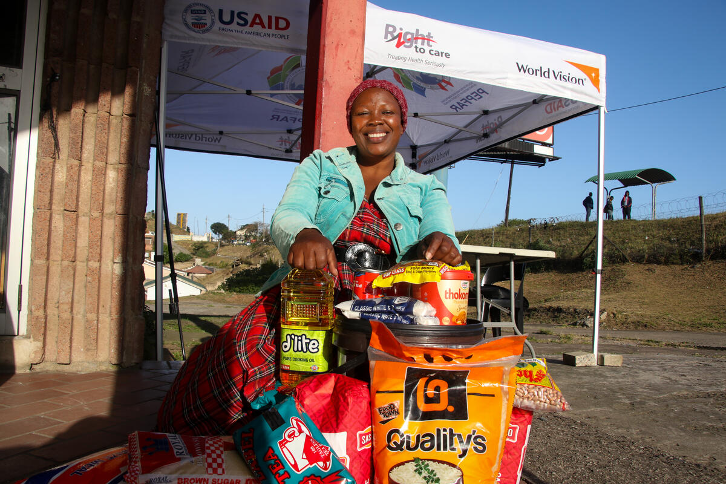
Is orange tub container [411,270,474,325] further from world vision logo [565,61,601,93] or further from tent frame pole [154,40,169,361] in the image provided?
world vision logo [565,61,601,93]

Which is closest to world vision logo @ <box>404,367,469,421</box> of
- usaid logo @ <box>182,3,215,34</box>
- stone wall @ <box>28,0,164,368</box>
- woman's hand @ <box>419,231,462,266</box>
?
woman's hand @ <box>419,231,462,266</box>

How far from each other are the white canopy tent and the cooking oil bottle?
2.62m

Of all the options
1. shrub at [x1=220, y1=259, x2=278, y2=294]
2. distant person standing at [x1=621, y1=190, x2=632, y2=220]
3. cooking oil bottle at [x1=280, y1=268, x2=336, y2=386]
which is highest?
distant person standing at [x1=621, y1=190, x2=632, y2=220]

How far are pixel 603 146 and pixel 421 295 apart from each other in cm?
456

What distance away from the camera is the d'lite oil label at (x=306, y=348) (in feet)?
5.63

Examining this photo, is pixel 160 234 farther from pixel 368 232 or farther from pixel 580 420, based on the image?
pixel 580 420

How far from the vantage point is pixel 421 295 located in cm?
164

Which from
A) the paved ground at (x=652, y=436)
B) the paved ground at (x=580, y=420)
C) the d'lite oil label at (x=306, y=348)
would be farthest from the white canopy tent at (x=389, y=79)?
the paved ground at (x=652, y=436)

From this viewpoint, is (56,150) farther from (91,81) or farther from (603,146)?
(603,146)

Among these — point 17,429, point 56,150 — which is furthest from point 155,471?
point 56,150

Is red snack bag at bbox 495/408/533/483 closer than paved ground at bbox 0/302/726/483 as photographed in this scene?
No

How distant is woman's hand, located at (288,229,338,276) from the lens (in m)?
1.58

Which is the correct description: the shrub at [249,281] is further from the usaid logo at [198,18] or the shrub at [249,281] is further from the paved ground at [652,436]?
the paved ground at [652,436]

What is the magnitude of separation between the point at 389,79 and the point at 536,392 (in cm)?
609
